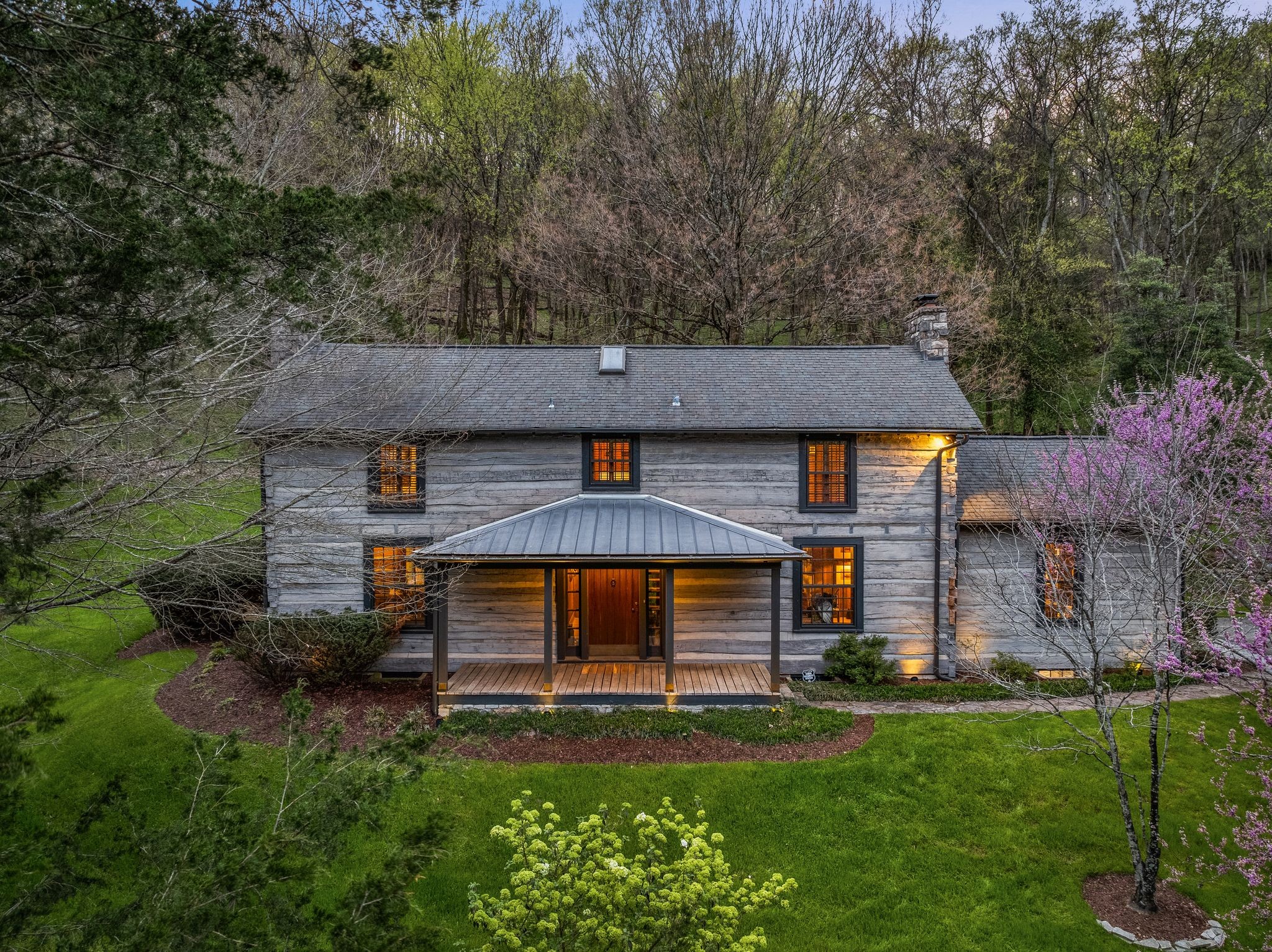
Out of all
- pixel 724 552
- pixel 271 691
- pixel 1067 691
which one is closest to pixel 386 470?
pixel 271 691

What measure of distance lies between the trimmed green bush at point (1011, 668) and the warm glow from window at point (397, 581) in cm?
1132

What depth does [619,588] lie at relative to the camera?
12812 millimetres

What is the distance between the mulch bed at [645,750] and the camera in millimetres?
9406

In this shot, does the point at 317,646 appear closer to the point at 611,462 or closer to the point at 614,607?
the point at 614,607

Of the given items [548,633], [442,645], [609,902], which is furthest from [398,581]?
[609,902]

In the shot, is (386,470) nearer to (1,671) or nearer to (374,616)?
(374,616)

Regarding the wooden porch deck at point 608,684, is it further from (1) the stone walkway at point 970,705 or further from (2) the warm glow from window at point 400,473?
(2) the warm glow from window at point 400,473

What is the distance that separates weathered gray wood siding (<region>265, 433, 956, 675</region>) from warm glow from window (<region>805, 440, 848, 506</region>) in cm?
29

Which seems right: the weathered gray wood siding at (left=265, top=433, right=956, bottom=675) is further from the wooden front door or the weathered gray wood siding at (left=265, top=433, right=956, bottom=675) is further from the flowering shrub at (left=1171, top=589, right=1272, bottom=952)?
the flowering shrub at (left=1171, top=589, right=1272, bottom=952)

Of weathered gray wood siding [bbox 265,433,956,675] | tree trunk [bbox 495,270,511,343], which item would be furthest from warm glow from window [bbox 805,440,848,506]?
tree trunk [bbox 495,270,511,343]

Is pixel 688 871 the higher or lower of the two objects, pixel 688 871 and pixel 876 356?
the lower

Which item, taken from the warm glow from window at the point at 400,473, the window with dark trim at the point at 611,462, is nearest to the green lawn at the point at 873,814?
the warm glow from window at the point at 400,473

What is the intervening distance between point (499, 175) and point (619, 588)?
17855mm

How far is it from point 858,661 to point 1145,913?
229 inches
